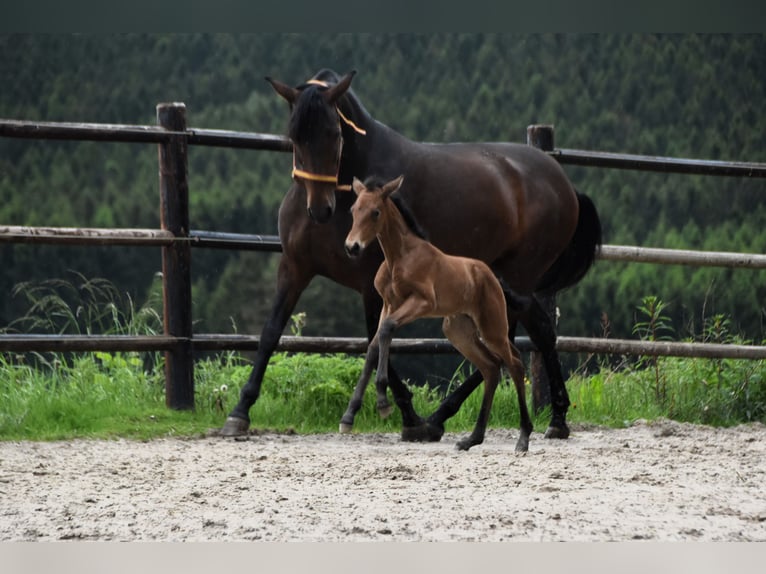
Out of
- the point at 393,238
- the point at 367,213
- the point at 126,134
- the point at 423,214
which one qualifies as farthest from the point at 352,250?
the point at 126,134

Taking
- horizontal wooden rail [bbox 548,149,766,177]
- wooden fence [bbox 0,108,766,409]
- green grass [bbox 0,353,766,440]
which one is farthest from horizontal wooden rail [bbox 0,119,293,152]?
horizontal wooden rail [bbox 548,149,766,177]

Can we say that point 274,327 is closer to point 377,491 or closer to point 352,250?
point 352,250

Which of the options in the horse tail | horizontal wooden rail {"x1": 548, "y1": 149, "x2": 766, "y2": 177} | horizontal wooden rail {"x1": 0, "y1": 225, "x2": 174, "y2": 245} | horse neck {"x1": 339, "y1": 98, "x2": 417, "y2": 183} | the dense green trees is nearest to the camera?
horse neck {"x1": 339, "y1": 98, "x2": 417, "y2": 183}

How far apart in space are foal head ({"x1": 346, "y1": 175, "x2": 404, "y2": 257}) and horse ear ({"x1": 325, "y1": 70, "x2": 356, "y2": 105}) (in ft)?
1.72

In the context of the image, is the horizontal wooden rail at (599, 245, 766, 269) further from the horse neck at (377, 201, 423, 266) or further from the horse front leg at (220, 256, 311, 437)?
the horse neck at (377, 201, 423, 266)

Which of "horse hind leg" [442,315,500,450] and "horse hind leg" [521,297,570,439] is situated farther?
"horse hind leg" [521,297,570,439]

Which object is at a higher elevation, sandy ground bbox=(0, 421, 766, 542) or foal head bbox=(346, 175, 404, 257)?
foal head bbox=(346, 175, 404, 257)

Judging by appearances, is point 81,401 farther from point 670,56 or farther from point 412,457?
point 670,56

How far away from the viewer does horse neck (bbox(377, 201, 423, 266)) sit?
4465mm

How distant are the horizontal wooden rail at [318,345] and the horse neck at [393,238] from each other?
1281mm

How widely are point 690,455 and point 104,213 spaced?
43.8 ft

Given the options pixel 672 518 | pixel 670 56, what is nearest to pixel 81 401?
pixel 672 518

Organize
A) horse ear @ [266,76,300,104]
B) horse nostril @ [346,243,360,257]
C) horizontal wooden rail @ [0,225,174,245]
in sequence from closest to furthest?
horse nostril @ [346,243,360,257], horse ear @ [266,76,300,104], horizontal wooden rail @ [0,225,174,245]

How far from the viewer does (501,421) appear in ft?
19.4
